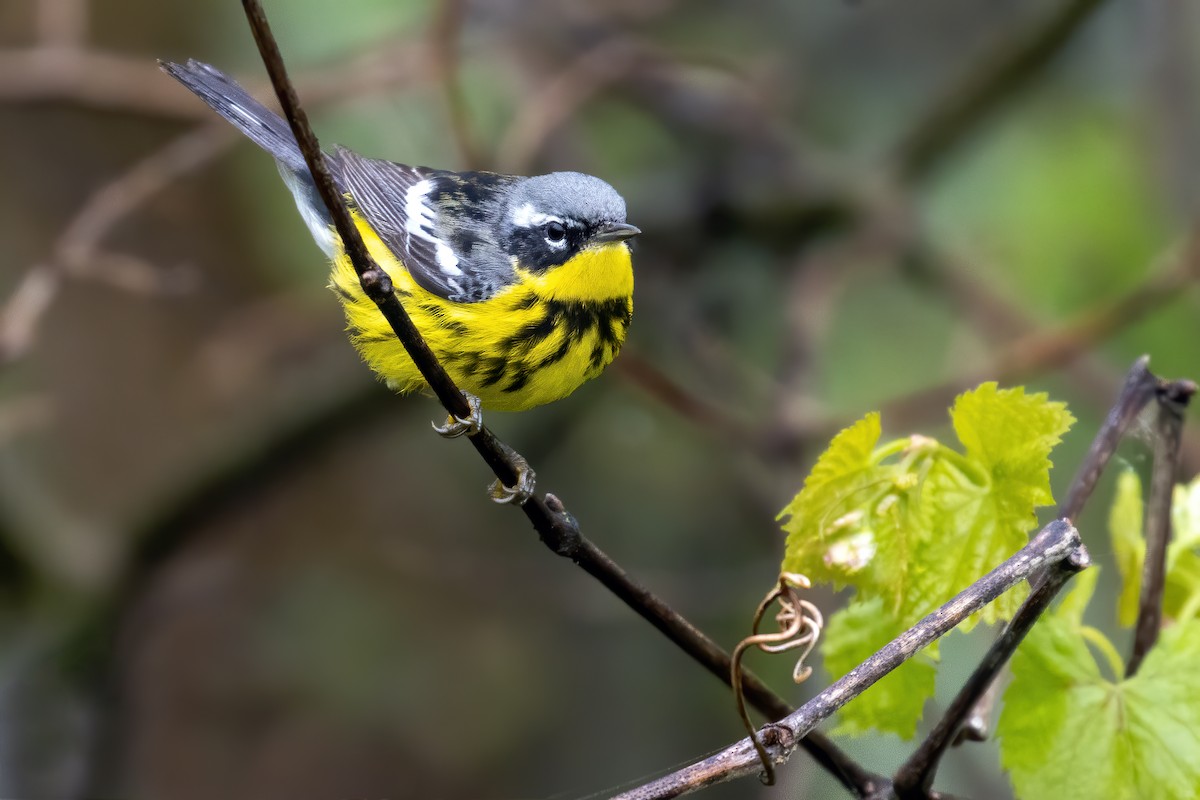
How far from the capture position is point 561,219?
8.13ft

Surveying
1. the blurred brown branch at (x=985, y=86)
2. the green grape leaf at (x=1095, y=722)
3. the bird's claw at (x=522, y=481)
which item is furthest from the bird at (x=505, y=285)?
the blurred brown branch at (x=985, y=86)

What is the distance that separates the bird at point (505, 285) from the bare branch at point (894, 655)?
123 centimetres

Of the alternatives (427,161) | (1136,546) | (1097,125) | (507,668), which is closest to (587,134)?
(427,161)

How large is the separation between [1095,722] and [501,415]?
3.40 meters

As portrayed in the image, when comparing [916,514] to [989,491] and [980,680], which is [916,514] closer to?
[989,491]

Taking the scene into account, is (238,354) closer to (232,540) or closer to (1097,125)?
(232,540)

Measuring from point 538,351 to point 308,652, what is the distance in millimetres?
3372

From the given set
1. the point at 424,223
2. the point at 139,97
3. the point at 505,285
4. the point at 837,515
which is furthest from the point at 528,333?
the point at 139,97

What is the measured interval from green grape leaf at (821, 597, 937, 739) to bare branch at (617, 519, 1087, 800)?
0.74 ft

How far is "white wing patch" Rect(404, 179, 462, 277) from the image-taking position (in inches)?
104

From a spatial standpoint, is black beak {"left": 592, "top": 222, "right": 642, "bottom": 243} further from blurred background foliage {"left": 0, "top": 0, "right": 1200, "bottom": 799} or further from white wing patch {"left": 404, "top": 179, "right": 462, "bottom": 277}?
blurred background foliage {"left": 0, "top": 0, "right": 1200, "bottom": 799}

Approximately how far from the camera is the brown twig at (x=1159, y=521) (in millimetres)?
1421

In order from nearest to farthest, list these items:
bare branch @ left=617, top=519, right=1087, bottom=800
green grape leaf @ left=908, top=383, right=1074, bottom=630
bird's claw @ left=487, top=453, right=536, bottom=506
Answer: bare branch @ left=617, top=519, right=1087, bottom=800
green grape leaf @ left=908, top=383, right=1074, bottom=630
bird's claw @ left=487, top=453, right=536, bottom=506

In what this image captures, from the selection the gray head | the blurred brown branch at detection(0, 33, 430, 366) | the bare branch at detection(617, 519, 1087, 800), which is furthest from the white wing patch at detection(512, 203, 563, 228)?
the bare branch at detection(617, 519, 1087, 800)
